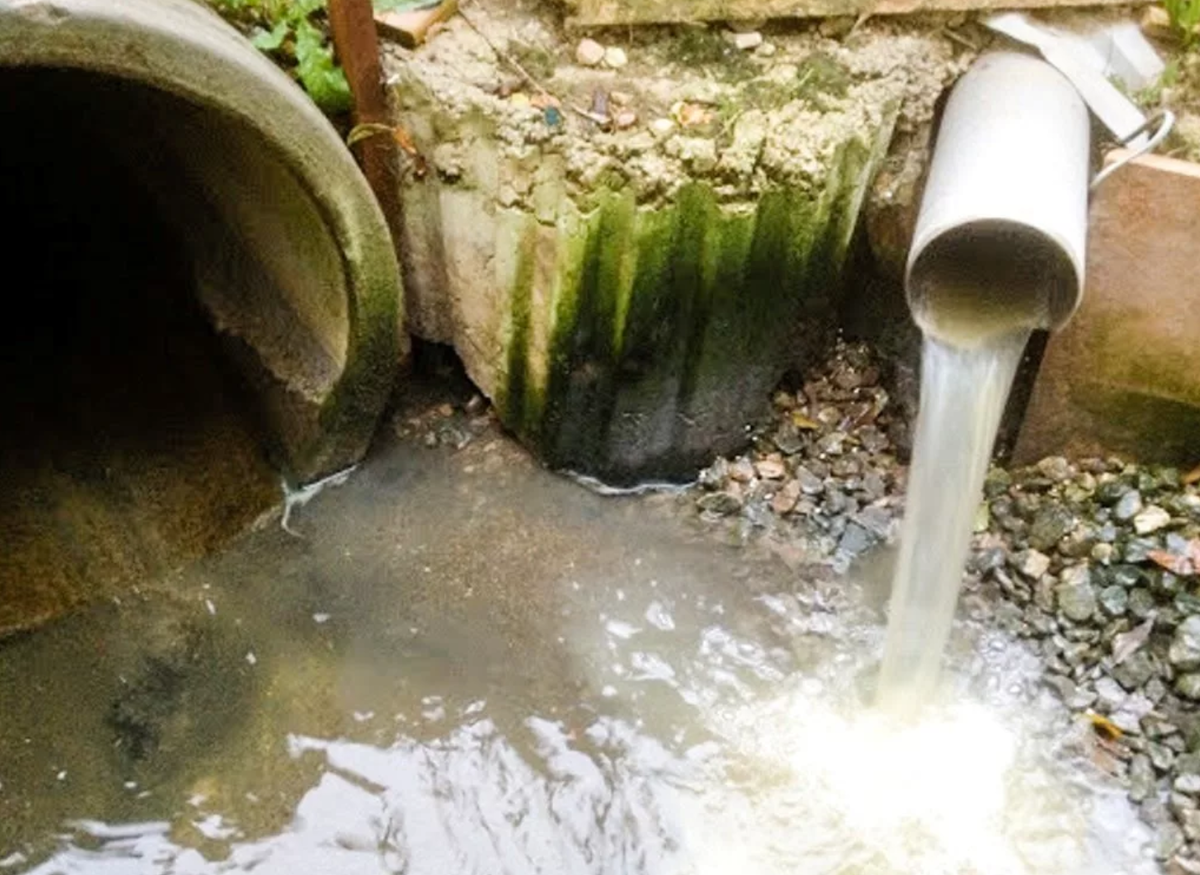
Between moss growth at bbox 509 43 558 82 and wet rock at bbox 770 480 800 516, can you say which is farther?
wet rock at bbox 770 480 800 516

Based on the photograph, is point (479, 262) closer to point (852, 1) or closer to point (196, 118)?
point (196, 118)

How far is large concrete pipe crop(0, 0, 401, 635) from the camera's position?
3689mm

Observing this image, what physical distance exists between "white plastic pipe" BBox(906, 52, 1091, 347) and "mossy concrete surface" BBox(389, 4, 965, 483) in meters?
0.29

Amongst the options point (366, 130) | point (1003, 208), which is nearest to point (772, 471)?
point (1003, 208)

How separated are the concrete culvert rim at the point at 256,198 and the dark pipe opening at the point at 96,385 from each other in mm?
135

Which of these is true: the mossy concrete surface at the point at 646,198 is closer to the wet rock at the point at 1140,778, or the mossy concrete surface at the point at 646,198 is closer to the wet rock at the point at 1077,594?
the wet rock at the point at 1077,594

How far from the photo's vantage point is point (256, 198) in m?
3.88

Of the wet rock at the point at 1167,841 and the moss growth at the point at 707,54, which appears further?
the moss growth at the point at 707,54

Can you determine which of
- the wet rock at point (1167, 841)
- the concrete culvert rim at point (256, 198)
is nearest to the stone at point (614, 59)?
the concrete culvert rim at point (256, 198)

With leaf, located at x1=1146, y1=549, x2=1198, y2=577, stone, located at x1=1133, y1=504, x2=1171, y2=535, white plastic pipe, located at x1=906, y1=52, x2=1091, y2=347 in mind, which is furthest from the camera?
stone, located at x1=1133, y1=504, x2=1171, y2=535

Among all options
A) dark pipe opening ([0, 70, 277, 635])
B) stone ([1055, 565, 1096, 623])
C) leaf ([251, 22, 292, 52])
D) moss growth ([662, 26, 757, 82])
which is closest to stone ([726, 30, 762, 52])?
moss growth ([662, 26, 757, 82])

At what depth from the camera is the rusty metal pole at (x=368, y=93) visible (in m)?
3.42

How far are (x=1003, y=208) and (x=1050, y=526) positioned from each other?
117 centimetres

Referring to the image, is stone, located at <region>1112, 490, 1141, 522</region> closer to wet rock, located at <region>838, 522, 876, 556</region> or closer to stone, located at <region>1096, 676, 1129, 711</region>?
stone, located at <region>1096, 676, 1129, 711</region>
